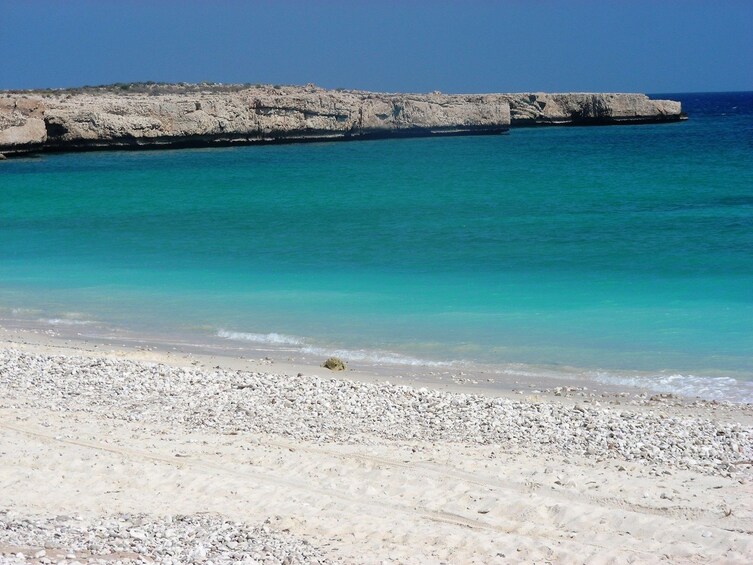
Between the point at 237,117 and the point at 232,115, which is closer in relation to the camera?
the point at 232,115

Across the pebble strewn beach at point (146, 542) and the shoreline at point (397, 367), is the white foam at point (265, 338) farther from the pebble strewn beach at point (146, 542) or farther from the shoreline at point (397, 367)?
the pebble strewn beach at point (146, 542)

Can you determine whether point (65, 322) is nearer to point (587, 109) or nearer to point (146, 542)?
point (146, 542)

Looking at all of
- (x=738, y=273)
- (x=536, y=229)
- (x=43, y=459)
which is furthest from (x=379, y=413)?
(x=536, y=229)

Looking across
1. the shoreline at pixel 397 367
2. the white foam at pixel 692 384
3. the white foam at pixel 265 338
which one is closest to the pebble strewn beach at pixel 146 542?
the shoreline at pixel 397 367

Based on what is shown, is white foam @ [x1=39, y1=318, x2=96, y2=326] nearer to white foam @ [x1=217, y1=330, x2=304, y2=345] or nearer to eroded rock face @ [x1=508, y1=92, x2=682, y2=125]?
white foam @ [x1=217, y1=330, x2=304, y2=345]

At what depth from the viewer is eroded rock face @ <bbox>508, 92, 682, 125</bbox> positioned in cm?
8169

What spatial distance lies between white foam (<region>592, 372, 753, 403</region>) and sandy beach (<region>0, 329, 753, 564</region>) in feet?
1.35

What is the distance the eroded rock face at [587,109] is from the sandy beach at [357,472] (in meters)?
73.3

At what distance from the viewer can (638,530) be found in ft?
20.8

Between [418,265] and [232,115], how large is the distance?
146 feet

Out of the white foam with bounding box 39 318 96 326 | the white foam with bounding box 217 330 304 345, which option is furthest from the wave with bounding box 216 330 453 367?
the white foam with bounding box 39 318 96 326

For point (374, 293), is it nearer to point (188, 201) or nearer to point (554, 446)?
point (554, 446)

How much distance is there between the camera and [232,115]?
6097cm

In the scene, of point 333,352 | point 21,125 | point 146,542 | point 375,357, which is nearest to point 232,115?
point 21,125
